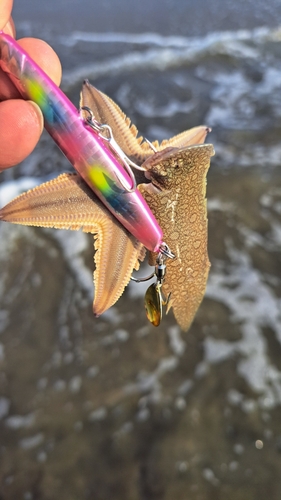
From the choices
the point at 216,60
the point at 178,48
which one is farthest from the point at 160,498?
the point at 178,48

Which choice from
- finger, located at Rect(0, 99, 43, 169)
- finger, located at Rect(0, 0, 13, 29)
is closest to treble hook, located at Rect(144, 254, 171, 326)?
finger, located at Rect(0, 99, 43, 169)

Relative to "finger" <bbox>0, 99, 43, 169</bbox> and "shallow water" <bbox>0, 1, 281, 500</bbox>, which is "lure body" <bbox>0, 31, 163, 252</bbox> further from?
"shallow water" <bbox>0, 1, 281, 500</bbox>

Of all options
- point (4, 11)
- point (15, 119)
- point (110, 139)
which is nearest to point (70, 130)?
point (110, 139)

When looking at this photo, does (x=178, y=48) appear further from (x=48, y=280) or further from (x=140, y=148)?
(x=140, y=148)

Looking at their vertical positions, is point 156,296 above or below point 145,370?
above

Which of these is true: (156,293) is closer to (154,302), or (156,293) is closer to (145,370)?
(154,302)

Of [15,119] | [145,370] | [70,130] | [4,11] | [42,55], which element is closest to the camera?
[70,130]
